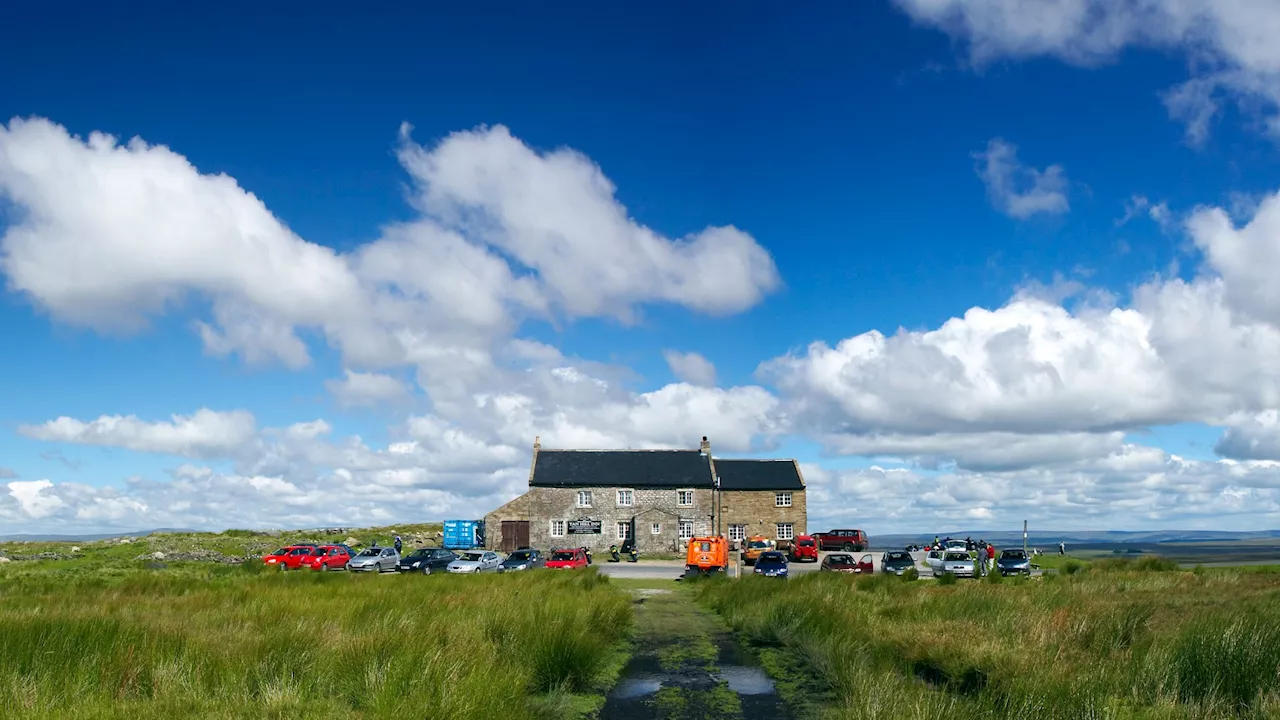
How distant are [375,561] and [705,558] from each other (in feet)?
53.2

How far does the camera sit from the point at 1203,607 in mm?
17953

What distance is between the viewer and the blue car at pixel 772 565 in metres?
36.2

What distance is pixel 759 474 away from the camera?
7556cm

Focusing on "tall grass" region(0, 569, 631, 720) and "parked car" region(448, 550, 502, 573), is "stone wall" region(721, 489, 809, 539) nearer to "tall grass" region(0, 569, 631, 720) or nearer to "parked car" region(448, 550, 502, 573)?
"parked car" region(448, 550, 502, 573)

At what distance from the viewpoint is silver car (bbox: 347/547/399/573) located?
144 feet

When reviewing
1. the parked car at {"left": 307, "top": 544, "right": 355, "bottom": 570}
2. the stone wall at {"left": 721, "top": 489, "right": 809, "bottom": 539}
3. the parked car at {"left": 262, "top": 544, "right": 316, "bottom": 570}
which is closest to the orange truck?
the parked car at {"left": 307, "top": 544, "right": 355, "bottom": 570}

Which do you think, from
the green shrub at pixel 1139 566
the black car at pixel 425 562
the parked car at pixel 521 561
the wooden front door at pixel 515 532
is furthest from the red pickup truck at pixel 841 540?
the black car at pixel 425 562

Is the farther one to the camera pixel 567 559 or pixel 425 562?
pixel 567 559

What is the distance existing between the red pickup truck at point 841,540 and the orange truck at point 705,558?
81.2ft

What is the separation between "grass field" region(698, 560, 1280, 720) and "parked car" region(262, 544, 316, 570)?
25.2 meters

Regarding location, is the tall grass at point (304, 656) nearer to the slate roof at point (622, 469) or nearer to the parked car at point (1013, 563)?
the parked car at point (1013, 563)

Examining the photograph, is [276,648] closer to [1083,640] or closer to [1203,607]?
[1083,640]

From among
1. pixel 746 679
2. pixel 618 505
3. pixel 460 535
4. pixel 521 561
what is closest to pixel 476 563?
pixel 521 561

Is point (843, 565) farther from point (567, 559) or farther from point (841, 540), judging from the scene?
point (841, 540)
